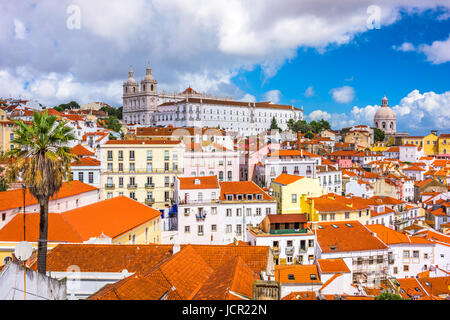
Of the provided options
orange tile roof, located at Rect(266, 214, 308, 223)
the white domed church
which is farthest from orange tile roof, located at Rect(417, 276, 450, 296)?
the white domed church

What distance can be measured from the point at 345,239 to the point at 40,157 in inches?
633

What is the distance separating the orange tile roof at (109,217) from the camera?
13.6 metres

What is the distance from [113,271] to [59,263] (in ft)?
5.31

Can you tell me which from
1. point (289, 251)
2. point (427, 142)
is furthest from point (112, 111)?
point (289, 251)

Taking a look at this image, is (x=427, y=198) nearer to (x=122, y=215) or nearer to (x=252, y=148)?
(x=252, y=148)

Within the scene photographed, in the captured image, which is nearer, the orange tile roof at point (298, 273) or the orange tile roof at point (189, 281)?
the orange tile roof at point (189, 281)

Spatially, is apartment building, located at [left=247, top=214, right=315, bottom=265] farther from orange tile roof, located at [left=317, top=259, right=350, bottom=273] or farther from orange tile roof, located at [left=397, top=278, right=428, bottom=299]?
orange tile roof, located at [left=397, top=278, right=428, bottom=299]

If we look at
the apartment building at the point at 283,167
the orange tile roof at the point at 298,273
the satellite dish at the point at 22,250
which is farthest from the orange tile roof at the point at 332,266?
the apartment building at the point at 283,167

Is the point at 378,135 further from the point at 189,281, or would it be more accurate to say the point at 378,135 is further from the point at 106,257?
the point at 189,281

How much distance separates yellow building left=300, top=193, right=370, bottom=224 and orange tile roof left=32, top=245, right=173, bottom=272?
47.9 ft

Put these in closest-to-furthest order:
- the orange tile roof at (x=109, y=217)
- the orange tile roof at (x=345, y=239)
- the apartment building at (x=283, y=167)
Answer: the orange tile roof at (x=109, y=217), the orange tile roof at (x=345, y=239), the apartment building at (x=283, y=167)

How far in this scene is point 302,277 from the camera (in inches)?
628

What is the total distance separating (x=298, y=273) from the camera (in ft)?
53.2

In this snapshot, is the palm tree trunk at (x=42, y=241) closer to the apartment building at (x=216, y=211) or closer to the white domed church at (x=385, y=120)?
the apartment building at (x=216, y=211)
